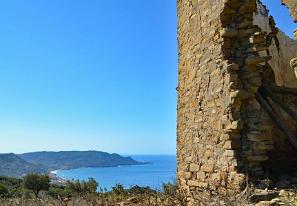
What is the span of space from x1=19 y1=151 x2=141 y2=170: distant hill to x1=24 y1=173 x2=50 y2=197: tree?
10749 centimetres

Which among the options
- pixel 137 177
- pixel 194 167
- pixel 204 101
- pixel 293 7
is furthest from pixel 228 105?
pixel 137 177

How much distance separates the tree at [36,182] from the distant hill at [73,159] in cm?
10749

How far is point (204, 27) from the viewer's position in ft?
21.7

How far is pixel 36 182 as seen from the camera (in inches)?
1003

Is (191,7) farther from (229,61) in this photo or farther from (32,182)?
(32,182)

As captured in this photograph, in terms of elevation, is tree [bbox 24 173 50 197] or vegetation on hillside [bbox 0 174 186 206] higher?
vegetation on hillside [bbox 0 174 186 206]

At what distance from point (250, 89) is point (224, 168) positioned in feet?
4.12

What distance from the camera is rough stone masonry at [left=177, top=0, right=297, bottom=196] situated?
5.65 meters

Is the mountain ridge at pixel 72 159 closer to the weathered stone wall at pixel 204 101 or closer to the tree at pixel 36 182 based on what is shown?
the tree at pixel 36 182

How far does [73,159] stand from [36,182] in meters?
127

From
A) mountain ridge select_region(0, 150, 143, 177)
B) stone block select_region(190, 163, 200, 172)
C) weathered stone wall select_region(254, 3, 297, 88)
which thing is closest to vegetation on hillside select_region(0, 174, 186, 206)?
stone block select_region(190, 163, 200, 172)

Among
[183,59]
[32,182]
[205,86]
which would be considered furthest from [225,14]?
[32,182]

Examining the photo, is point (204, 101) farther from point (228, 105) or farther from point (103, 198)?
point (103, 198)

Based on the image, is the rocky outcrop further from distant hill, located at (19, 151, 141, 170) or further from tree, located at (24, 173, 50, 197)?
distant hill, located at (19, 151, 141, 170)
